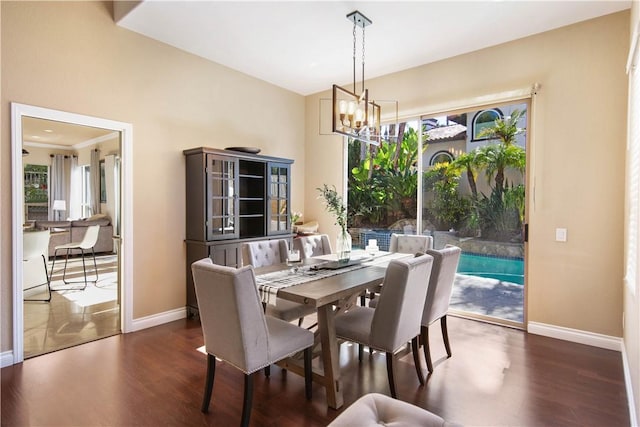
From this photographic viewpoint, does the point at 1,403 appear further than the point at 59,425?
Yes

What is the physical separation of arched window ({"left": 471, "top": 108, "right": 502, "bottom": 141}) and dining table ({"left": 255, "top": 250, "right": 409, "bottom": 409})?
2.30m

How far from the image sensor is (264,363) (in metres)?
2.01

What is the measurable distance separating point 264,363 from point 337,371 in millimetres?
541

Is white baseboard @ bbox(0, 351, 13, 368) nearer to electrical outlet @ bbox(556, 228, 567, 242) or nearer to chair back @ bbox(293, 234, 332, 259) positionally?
chair back @ bbox(293, 234, 332, 259)

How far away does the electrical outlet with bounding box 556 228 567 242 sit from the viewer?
3.43 metres

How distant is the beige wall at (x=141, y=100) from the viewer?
283cm

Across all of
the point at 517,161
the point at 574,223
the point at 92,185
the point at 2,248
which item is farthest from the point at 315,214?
the point at 92,185

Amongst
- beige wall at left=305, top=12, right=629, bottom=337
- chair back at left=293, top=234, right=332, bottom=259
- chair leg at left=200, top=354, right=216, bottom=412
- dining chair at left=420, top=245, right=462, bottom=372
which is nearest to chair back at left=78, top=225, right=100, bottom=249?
chair back at left=293, top=234, right=332, bottom=259

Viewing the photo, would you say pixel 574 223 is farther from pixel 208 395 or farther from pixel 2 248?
pixel 2 248

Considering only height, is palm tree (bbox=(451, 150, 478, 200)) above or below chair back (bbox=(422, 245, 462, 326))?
above

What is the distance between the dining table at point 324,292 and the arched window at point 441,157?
2.12 m

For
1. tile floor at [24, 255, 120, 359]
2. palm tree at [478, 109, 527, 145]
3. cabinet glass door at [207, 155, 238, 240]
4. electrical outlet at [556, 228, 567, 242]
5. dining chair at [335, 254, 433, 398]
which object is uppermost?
palm tree at [478, 109, 527, 145]

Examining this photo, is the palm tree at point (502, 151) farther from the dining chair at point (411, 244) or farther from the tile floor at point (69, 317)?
the tile floor at point (69, 317)

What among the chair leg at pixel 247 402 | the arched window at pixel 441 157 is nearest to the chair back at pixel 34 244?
the chair leg at pixel 247 402
